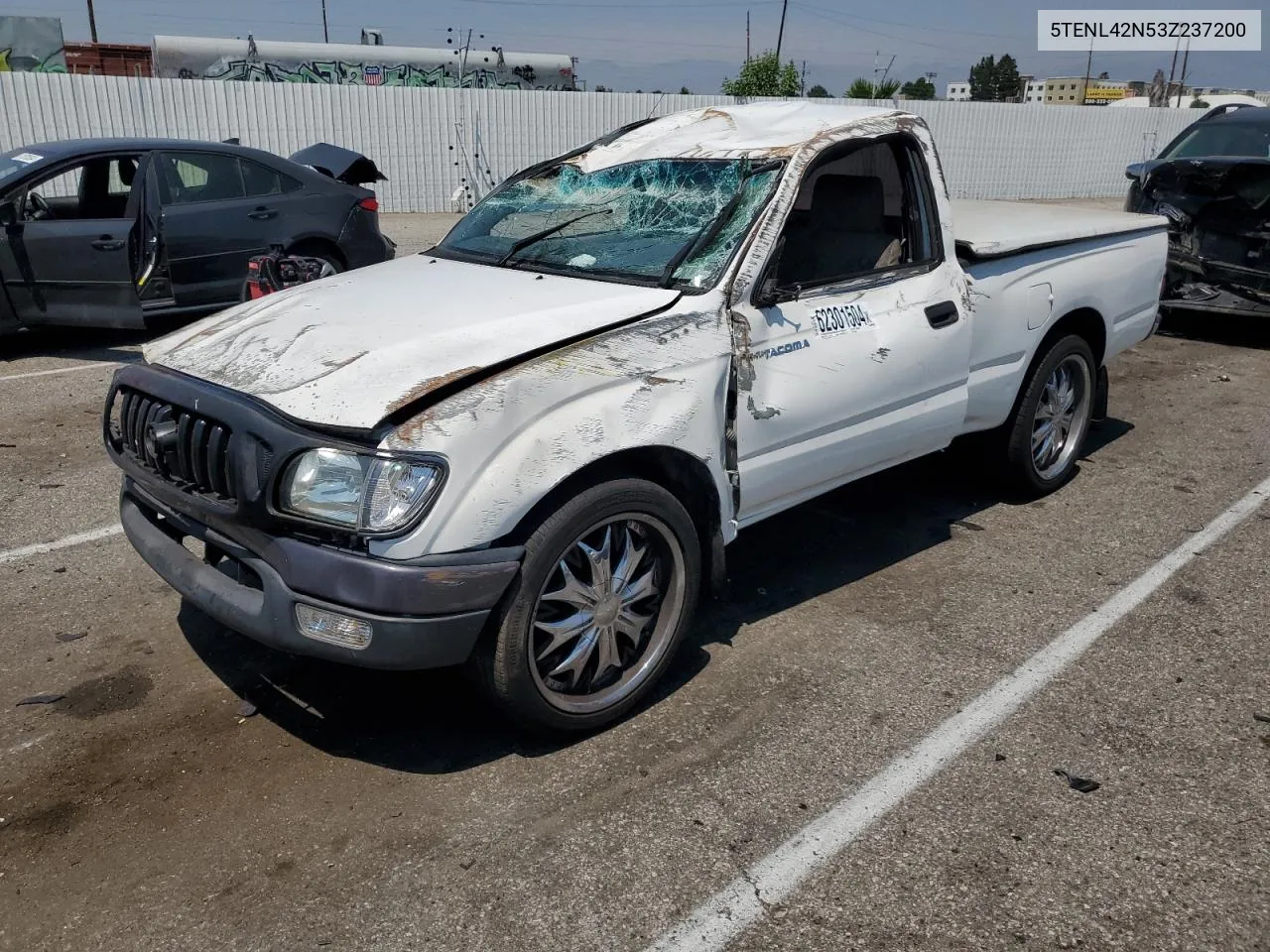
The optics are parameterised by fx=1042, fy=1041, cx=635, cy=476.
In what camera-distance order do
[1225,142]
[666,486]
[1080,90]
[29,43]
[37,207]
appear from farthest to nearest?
[1080,90]
[29,43]
[1225,142]
[37,207]
[666,486]

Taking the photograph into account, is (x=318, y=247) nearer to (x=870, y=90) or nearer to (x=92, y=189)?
(x=92, y=189)

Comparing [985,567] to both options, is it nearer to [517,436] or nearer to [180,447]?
[517,436]

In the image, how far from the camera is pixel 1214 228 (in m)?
9.06

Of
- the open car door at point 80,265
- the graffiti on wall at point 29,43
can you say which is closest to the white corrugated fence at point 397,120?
the open car door at point 80,265

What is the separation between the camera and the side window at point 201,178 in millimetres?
8336

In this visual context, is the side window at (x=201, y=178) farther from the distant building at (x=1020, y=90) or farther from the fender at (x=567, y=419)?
the distant building at (x=1020, y=90)

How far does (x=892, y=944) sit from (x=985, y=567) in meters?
2.50

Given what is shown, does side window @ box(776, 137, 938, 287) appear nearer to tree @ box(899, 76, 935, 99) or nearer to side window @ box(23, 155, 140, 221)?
side window @ box(23, 155, 140, 221)

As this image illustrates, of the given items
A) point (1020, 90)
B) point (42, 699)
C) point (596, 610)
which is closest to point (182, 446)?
point (42, 699)

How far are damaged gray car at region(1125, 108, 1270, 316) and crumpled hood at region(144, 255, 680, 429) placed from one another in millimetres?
6917

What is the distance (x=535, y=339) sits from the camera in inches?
124

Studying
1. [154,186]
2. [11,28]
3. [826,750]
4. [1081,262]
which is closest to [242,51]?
[11,28]

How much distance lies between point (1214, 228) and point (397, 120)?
48.9 ft

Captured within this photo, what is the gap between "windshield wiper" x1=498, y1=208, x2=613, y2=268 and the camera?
4.14 m
